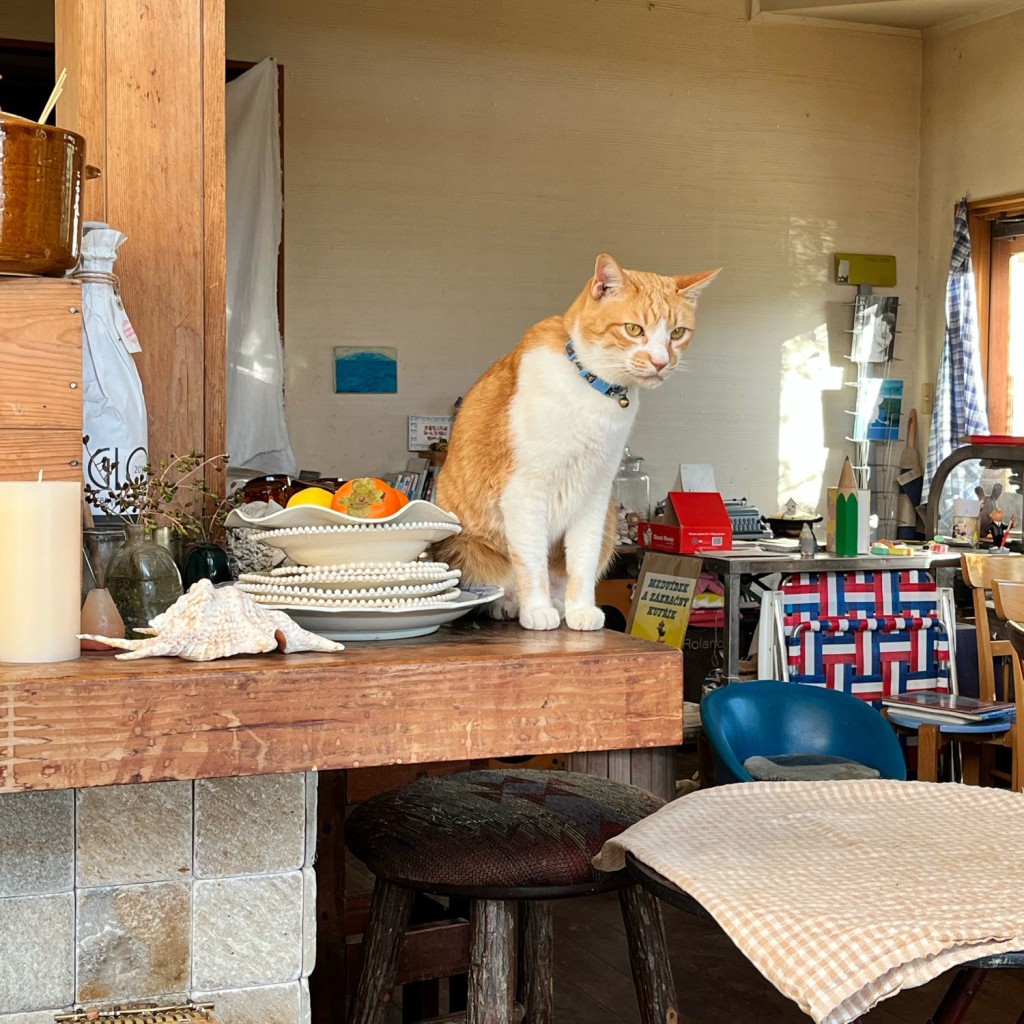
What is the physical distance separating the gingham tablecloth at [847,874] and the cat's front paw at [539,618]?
0.23 metres

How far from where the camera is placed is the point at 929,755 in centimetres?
363

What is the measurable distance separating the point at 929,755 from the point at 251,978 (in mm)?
2760

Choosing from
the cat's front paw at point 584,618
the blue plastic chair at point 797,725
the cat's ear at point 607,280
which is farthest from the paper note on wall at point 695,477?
the cat's front paw at point 584,618

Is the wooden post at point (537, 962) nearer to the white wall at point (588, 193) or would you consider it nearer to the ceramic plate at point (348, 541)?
the ceramic plate at point (348, 541)

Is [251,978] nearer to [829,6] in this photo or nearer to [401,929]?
[401,929]

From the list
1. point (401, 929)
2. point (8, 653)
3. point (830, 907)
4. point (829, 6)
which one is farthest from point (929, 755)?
point (829, 6)

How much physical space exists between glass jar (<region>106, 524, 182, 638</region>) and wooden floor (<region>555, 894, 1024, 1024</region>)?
6.42 ft

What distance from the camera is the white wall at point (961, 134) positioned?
5.95 metres

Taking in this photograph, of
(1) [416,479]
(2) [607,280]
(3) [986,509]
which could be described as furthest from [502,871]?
(3) [986,509]

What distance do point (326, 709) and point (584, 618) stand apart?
417mm

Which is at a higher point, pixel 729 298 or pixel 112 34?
pixel 729 298

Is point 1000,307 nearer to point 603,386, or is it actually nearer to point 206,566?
point 603,386

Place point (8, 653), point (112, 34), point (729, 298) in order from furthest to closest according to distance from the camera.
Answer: point (729, 298) < point (112, 34) < point (8, 653)

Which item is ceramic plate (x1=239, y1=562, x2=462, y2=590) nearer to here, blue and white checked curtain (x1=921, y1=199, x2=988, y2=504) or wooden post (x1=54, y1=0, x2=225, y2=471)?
wooden post (x1=54, y1=0, x2=225, y2=471)
